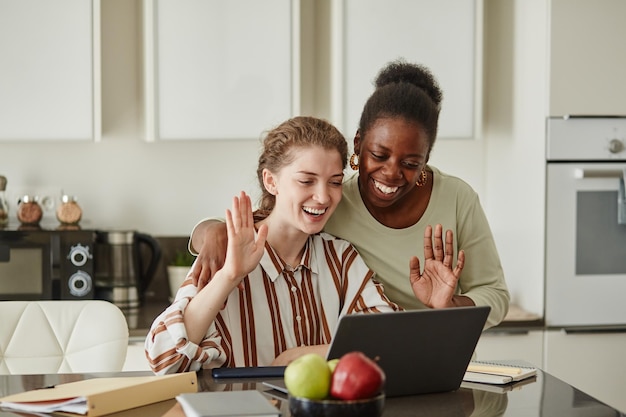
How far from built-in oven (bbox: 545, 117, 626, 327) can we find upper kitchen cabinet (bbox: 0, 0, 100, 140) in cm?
157

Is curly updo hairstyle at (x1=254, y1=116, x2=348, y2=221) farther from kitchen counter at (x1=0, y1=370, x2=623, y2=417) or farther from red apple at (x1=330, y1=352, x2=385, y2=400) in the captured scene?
red apple at (x1=330, y1=352, x2=385, y2=400)

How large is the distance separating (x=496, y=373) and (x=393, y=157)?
55 centimetres

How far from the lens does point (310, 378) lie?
1.24 m

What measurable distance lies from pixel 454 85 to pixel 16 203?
1663mm

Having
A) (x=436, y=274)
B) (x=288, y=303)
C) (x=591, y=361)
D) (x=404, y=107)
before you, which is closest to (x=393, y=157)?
(x=404, y=107)

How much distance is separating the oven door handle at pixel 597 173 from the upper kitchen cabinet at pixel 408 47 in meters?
0.44

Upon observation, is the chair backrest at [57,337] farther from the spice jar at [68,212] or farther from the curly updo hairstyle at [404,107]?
the spice jar at [68,212]

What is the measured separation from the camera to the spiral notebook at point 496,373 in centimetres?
173

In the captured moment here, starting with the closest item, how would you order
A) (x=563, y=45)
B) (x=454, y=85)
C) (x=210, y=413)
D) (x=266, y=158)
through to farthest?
(x=210, y=413), (x=266, y=158), (x=563, y=45), (x=454, y=85)

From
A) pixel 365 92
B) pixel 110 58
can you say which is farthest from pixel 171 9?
pixel 365 92

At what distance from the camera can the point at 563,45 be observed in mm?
3025

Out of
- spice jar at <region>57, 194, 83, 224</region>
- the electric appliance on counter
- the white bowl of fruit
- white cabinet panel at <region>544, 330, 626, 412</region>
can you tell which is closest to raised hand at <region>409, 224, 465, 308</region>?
the white bowl of fruit

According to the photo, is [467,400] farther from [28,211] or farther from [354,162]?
[28,211]

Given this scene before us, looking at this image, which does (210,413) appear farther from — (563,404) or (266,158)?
(266,158)
